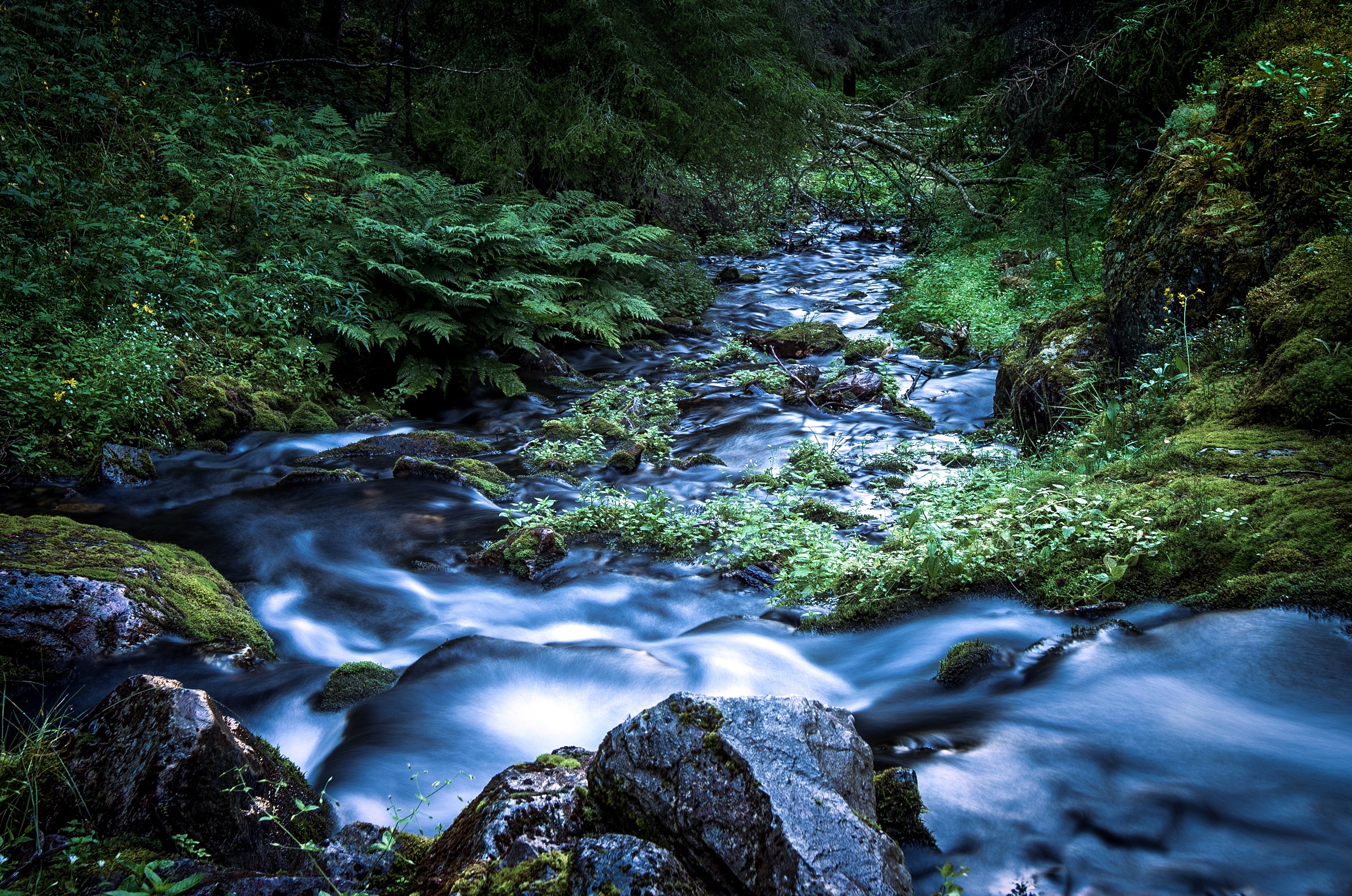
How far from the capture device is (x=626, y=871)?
1.70m

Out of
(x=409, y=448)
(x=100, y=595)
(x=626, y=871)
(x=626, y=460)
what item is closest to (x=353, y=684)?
(x=100, y=595)

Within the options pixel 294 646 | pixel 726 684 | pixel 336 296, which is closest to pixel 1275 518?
pixel 726 684

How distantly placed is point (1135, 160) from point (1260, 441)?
8.95 meters

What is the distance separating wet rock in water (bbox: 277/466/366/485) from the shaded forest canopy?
1.23m

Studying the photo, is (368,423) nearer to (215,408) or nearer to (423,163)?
(215,408)

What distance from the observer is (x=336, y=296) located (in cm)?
853

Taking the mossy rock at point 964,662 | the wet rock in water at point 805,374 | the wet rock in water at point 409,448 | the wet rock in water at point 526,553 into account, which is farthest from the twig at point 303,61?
the mossy rock at point 964,662

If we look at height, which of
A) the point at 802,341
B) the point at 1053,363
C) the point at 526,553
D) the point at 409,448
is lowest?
the point at 526,553

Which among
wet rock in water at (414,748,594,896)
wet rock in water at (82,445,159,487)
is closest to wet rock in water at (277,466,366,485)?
wet rock in water at (82,445,159,487)

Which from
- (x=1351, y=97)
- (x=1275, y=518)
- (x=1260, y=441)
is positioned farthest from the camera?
(x=1351, y=97)

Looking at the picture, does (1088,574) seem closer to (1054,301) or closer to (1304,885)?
(1304,885)

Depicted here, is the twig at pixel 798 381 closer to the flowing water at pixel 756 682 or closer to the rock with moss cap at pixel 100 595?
the flowing water at pixel 756 682

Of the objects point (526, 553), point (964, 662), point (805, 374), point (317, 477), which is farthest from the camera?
point (805, 374)

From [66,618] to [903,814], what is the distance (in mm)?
3806
